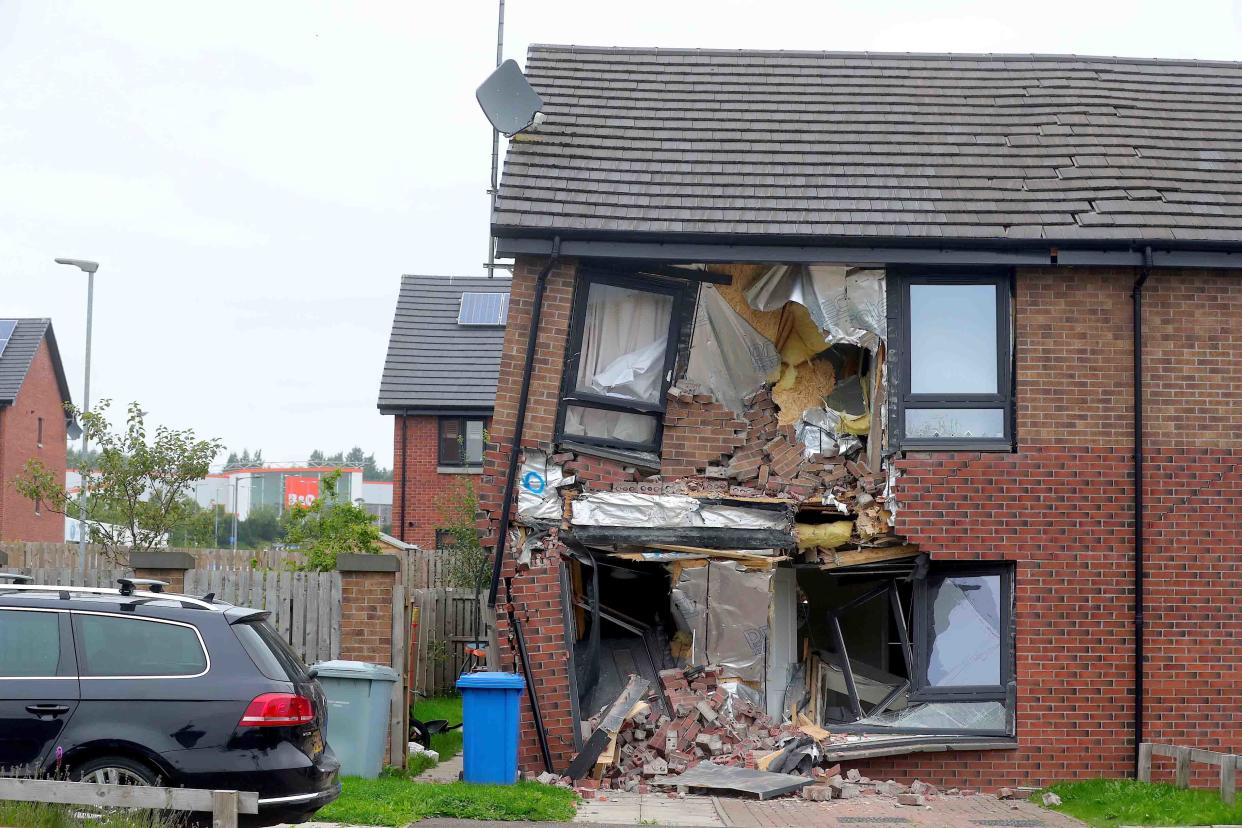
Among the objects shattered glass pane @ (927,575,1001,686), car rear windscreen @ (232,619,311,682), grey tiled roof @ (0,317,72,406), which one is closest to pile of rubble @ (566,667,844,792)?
shattered glass pane @ (927,575,1001,686)

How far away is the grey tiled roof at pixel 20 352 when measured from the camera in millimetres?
37312

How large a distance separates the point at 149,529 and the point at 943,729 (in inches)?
534

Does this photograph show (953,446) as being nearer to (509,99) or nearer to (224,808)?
(509,99)

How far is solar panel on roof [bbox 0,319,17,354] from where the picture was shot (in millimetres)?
39031

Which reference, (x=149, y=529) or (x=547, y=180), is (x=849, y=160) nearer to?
(x=547, y=180)

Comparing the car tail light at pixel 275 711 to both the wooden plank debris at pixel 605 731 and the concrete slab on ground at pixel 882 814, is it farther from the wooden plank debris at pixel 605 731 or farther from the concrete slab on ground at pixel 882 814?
the wooden plank debris at pixel 605 731

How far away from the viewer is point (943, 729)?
12367 millimetres

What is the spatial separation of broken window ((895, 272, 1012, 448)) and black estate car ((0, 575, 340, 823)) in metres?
6.78

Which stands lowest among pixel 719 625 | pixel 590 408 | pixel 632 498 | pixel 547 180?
pixel 719 625

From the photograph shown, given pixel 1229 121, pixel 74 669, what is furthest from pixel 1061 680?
pixel 74 669

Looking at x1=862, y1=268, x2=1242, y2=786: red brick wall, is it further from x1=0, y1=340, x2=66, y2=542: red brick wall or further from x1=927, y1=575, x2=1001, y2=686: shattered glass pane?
x1=0, y1=340, x2=66, y2=542: red brick wall

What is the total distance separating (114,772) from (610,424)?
6.22m

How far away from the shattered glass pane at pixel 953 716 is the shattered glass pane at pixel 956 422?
2.56m

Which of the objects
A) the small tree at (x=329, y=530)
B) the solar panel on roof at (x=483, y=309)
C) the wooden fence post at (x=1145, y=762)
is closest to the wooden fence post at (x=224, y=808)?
the wooden fence post at (x=1145, y=762)
